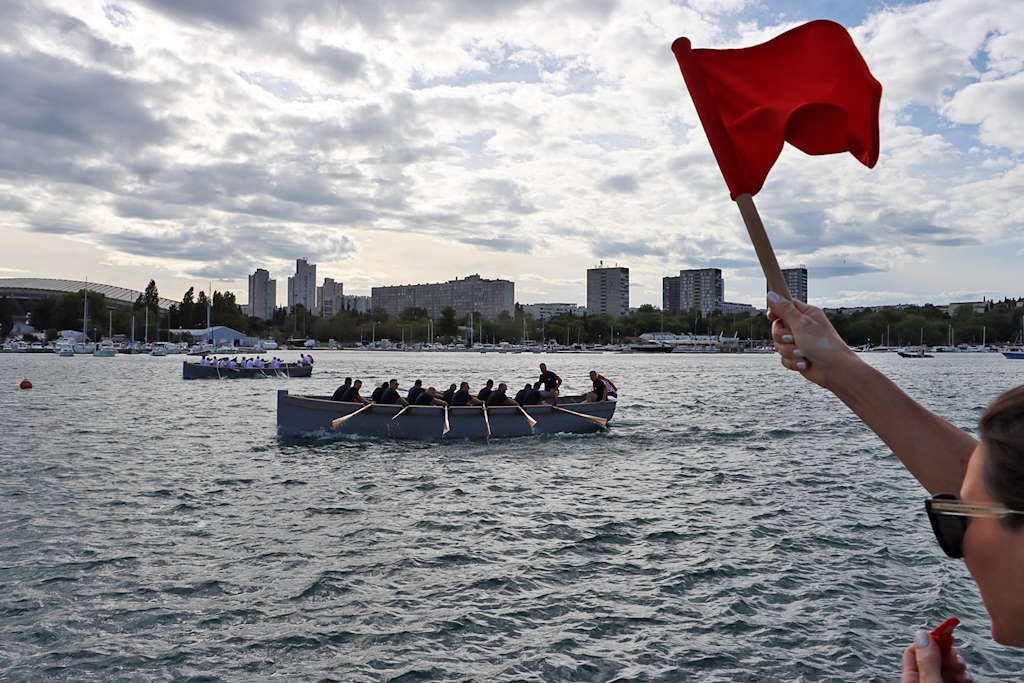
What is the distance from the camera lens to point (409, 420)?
1163 inches

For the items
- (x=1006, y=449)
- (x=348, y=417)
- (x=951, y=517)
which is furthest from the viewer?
(x=348, y=417)

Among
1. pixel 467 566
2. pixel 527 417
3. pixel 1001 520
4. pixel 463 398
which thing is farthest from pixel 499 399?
pixel 1001 520

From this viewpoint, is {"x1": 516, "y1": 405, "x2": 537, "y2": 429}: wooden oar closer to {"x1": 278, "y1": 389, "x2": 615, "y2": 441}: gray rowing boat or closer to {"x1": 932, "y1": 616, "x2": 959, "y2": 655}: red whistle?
{"x1": 278, "y1": 389, "x2": 615, "y2": 441}: gray rowing boat

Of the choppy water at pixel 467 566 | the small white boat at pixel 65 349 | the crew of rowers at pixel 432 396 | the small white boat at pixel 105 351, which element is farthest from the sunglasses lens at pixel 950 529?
the small white boat at pixel 105 351

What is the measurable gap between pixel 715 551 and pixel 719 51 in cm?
1359

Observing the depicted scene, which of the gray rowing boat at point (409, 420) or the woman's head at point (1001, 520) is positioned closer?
the woman's head at point (1001, 520)

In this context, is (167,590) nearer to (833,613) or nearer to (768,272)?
(833,613)

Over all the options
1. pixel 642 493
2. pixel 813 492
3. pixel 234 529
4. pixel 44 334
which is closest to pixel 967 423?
pixel 813 492

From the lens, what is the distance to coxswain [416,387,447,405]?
3039 centimetres

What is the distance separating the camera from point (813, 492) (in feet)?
68.6

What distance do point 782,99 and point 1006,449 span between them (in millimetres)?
1441

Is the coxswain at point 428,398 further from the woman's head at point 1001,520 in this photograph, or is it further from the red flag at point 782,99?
the woman's head at point 1001,520

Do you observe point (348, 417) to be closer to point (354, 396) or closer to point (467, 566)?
point (354, 396)

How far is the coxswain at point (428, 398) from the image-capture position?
99.7 ft
